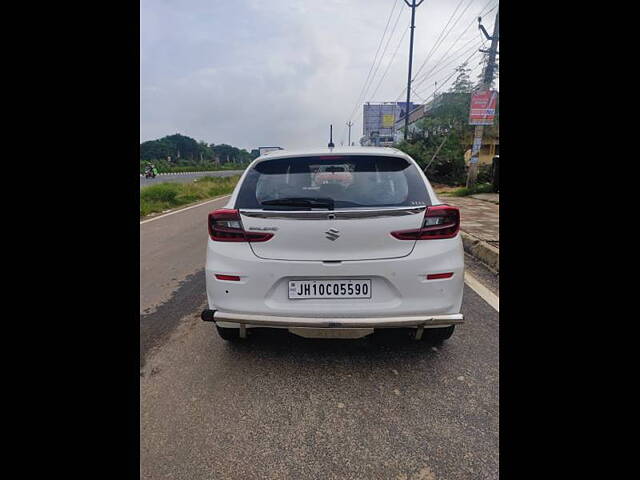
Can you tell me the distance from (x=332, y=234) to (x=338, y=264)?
18 centimetres

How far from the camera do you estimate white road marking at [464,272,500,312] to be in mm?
3359

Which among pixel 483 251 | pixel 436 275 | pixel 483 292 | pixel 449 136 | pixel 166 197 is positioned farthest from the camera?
pixel 449 136

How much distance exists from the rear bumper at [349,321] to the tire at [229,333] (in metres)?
0.45

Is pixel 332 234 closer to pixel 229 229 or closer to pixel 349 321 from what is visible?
pixel 349 321

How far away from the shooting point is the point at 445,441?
5.48 feet

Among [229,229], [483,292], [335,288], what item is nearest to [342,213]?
[335,288]

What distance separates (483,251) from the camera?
16.2 feet

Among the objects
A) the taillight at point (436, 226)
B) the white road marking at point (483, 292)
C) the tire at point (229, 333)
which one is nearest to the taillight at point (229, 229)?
the tire at point (229, 333)

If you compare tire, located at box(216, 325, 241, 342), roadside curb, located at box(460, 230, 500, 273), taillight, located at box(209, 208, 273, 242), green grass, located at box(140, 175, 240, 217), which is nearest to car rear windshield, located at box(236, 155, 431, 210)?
taillight, located at box(209, 208, 273, 242)
